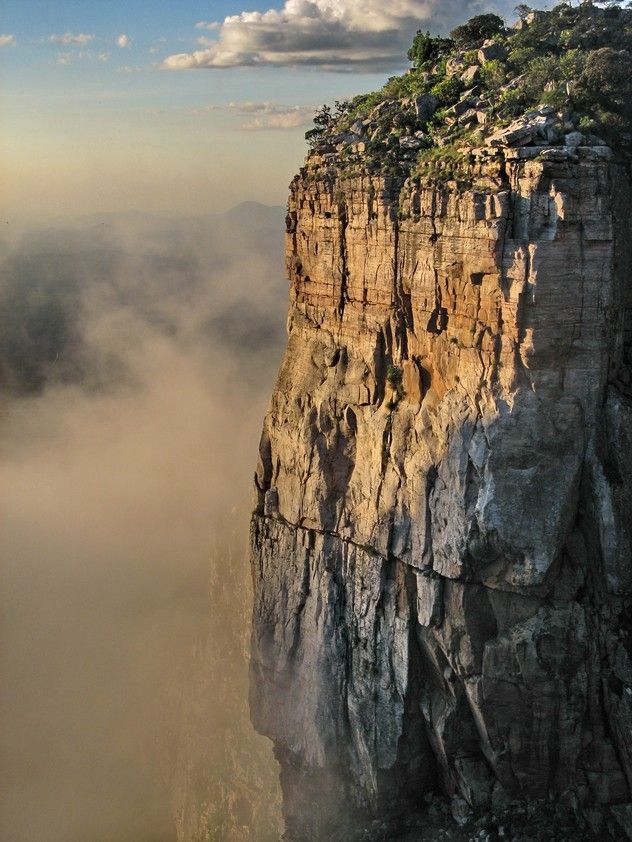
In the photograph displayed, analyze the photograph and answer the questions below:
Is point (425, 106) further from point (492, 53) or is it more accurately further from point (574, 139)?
point (574, 139)

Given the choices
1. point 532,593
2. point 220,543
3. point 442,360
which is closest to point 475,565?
point 532,593

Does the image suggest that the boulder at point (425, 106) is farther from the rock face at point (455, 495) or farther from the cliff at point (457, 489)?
the rock face at point (455, 495)

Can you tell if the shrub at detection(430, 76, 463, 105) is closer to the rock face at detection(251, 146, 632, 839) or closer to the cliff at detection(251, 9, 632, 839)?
the cliff at detection(251, 9, 632, 839)

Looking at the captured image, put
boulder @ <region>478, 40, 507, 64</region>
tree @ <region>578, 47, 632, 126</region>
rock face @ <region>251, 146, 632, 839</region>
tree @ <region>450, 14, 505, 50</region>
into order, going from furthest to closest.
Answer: tree @ <region>450, 14, 505, 50</region>
boulder @ <region>478, 40, 507, 64</region>
tree @ <region>578, 47, 632, 126</region>
rock face @ <region>251, 146, 632, 839</region>

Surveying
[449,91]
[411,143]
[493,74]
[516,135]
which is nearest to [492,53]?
[493,74]

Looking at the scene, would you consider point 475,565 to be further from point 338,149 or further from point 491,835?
point 338,149

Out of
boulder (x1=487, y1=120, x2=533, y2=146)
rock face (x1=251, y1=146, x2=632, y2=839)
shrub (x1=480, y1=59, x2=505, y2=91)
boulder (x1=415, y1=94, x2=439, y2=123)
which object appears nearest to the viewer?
boulder (x1=487, y1=120, x2=533, y2=146)

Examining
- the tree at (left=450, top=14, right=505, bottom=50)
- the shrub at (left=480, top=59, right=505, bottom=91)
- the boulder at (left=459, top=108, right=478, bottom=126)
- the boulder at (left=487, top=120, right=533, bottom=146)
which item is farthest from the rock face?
the tree at (left=450, top=14, right=505, bottom=50)
